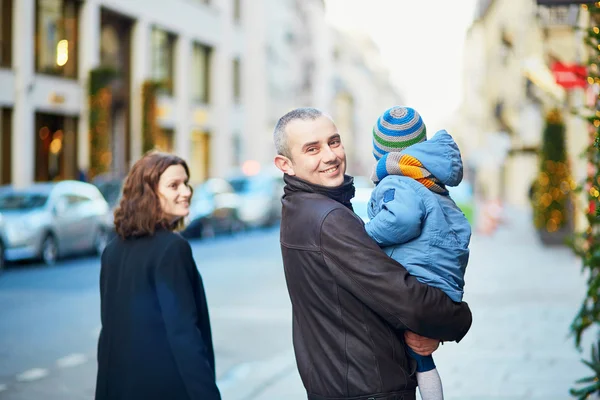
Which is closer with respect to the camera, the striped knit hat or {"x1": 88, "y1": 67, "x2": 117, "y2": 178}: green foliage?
the striped knit hat

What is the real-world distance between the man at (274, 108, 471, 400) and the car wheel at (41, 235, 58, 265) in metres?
17.6

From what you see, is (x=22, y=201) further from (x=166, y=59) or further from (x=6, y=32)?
(x=166, y=59)

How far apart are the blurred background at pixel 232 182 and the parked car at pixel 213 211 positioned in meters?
0.10

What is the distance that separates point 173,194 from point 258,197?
102 ft

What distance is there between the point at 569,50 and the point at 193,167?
20274 millimetres

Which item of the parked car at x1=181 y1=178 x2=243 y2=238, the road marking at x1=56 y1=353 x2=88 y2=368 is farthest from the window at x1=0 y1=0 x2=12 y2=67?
the road marking at x1=56 y1=353 x2=88 y2=368

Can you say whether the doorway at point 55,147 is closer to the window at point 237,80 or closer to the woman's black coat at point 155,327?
the window at point 237,80

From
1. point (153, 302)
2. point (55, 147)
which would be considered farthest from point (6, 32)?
point (153, 302)

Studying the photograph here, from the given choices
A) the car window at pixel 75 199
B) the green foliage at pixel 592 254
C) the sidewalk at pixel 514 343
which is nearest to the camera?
the green foliage at pixel 592 254

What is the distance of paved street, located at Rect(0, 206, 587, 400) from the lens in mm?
8086

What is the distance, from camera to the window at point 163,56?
135ft

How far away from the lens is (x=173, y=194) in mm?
4125

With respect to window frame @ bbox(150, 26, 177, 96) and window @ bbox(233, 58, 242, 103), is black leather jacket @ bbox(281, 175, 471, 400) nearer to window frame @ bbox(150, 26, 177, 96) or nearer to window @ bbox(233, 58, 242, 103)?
window frame @ bbox(150, 26, 177, 96)

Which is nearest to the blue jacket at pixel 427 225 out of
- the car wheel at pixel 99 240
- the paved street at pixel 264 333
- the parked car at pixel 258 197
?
the paved street at pixel 264 333
